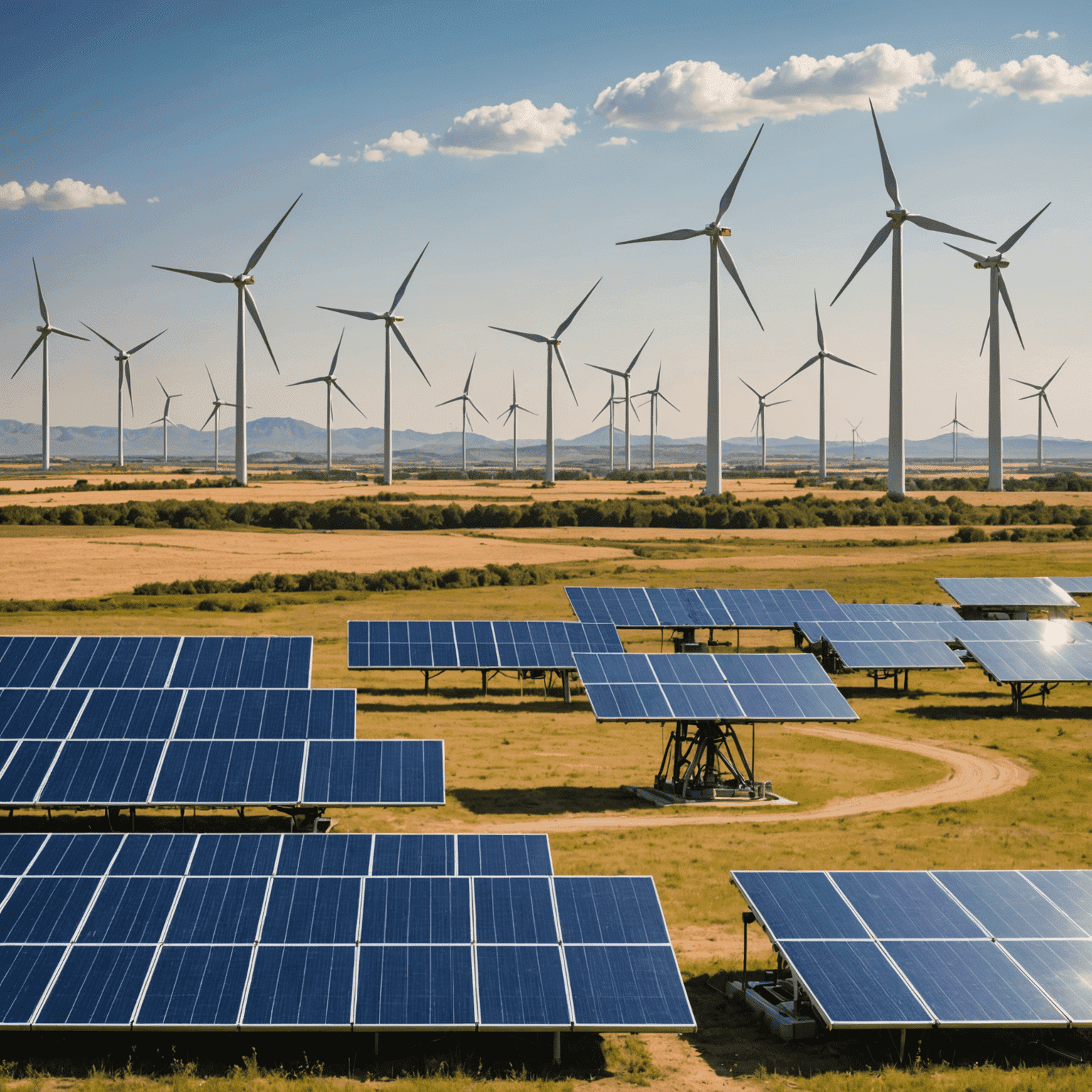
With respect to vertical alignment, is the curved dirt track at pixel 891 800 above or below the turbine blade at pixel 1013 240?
below

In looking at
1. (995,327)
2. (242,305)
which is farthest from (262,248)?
(995,327)

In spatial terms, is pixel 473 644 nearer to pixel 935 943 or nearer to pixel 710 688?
pixel 710 688

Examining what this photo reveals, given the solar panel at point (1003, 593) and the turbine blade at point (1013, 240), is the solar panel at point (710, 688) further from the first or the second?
the turbine blade at point (1013, 240)

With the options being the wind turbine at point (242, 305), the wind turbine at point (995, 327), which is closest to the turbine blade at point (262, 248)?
the wind turbine at point (242, 305)

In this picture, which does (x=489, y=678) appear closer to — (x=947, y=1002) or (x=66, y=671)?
(x=66, y=671)

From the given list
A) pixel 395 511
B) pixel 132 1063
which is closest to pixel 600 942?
pixel 132 1063

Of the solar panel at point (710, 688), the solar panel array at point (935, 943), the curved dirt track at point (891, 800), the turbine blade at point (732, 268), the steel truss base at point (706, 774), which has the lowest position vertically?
the curved dirt track at point (891, 800)

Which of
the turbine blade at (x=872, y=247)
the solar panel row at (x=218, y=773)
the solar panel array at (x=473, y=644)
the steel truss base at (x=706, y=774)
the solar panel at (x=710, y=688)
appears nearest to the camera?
the solar panel row at (x=218, y=773)
